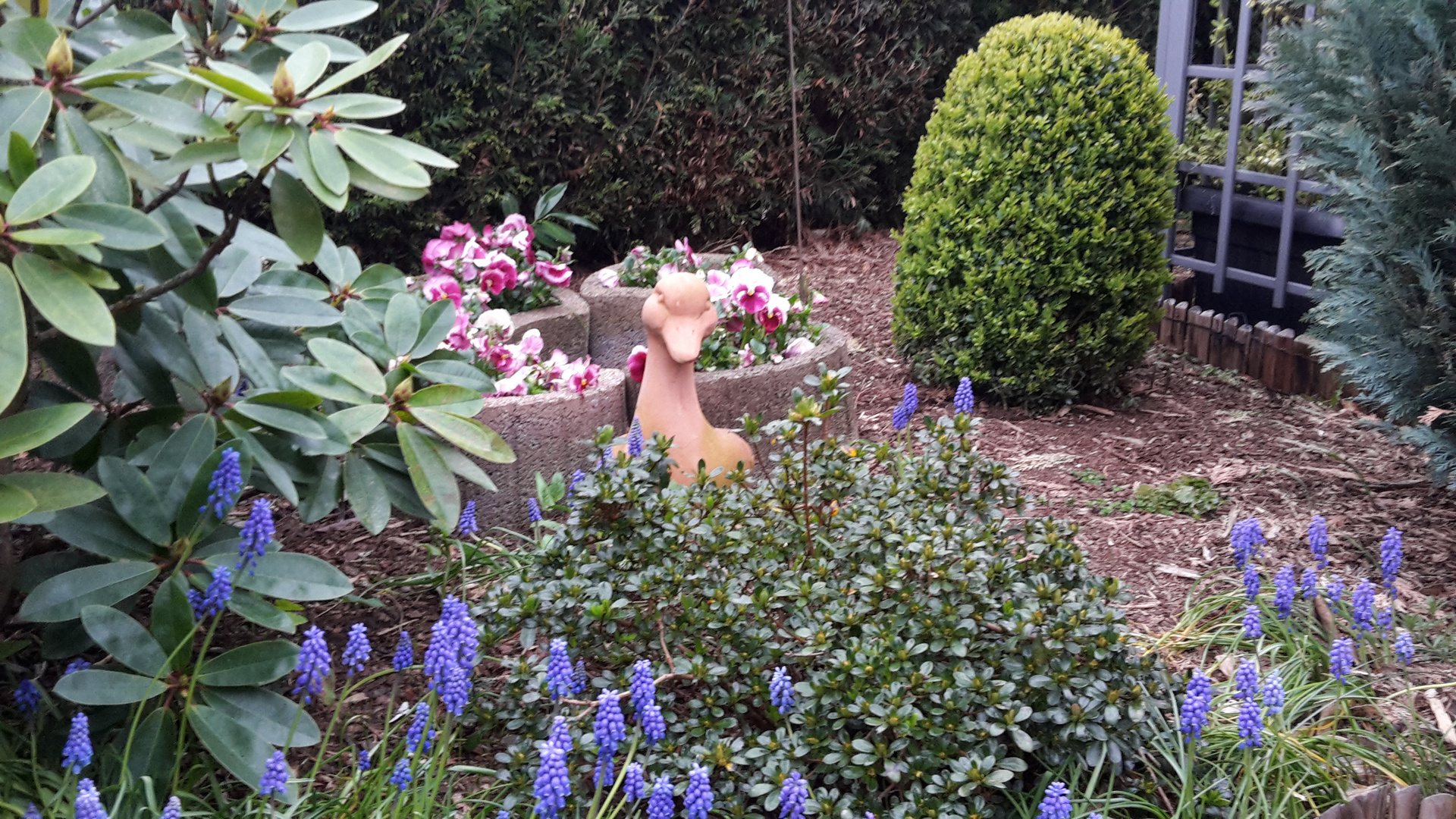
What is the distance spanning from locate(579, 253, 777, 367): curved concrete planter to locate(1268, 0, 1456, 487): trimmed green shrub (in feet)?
6.85

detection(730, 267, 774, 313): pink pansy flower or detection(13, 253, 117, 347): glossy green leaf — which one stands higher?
detection(13, 253, 117, 347): glossy green leaf

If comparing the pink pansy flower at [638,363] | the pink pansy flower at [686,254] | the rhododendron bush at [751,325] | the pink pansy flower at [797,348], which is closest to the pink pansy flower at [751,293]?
the rhododendron bush at [751,325]

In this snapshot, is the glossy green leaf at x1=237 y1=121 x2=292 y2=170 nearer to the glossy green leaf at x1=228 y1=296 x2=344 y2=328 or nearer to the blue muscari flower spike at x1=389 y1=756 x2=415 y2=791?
the glossy green leaf at x1=228 y1=296 x2=344 y2=328

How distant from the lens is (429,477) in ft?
7.25

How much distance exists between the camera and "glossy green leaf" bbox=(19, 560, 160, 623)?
196cm

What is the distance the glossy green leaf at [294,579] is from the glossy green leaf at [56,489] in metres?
0.29

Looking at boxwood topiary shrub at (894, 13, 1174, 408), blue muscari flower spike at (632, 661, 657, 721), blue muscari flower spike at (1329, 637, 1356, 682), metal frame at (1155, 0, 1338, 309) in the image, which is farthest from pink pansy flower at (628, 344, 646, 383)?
metal frame at (1155, 0, 1338, 309)

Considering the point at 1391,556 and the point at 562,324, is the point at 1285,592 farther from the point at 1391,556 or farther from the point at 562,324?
the point at 562,324

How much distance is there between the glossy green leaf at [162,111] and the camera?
5.93 feet

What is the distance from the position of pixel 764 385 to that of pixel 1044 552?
4.65 ft

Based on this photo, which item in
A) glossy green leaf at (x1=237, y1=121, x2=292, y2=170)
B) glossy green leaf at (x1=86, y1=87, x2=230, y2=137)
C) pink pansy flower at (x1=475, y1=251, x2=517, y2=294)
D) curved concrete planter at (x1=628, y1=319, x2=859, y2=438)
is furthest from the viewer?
pink pansy flower at (x1=475, y1=251, x2=517, y2=294)

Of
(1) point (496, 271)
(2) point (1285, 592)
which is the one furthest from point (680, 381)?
(2) point (1285, 592)

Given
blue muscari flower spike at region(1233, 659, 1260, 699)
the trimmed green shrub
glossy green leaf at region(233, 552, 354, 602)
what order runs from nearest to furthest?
blue muscari flower spike at region(1233, 659, 1260, 699) < glossy green leaf at region(233, 552, 354, 602) < the trimmed green shrub

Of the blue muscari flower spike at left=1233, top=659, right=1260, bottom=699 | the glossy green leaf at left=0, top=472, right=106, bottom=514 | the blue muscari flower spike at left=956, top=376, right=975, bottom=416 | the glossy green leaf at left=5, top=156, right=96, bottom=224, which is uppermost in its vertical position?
the glossy green leaf at left=5, top=156, right=96, bottom=224
